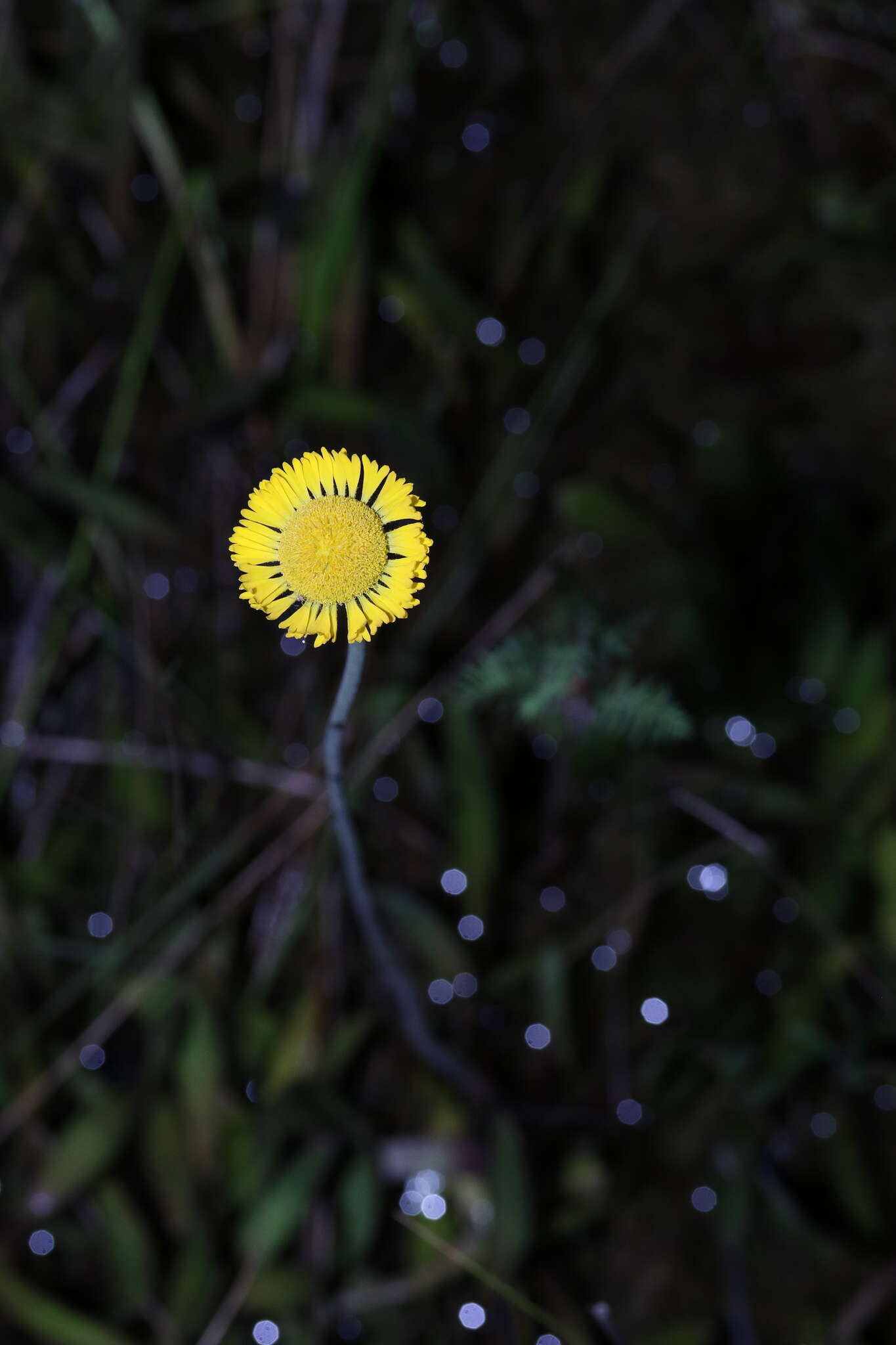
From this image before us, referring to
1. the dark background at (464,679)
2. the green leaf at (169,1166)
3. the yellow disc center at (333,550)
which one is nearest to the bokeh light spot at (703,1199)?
the dark background at (464,679)

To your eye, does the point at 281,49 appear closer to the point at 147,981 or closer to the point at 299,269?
the point at 299,269

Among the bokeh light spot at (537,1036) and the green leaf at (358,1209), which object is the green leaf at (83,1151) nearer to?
the green leaf at (358,1209)

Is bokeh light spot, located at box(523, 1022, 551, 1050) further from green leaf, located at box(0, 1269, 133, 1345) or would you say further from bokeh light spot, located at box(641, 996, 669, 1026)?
green leaf, located at box(0, 1269, 133, 1345)

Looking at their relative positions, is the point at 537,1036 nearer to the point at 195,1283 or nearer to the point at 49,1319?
the point at 195,1283

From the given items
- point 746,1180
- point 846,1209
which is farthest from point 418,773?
point 846,1209

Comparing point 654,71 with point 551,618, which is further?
point 654,71

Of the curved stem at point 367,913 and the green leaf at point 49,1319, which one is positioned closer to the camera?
the curved stem at point 367,913

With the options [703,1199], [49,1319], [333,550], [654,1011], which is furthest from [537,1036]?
[333,550]
